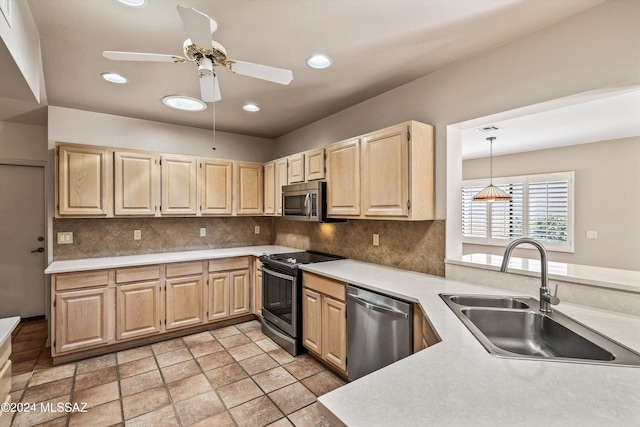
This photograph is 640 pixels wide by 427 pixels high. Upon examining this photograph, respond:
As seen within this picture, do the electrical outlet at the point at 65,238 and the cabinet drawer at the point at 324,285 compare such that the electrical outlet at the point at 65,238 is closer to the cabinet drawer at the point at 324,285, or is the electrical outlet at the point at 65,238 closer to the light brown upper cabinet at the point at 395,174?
the cabinet drawer at the point at 324,285

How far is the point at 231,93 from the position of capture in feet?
9.52

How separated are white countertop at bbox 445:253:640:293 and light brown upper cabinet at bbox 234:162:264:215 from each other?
2722mm

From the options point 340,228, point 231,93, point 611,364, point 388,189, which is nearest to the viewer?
point 611,364

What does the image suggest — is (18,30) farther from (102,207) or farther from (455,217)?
(455,217)

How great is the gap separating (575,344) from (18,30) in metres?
3.07

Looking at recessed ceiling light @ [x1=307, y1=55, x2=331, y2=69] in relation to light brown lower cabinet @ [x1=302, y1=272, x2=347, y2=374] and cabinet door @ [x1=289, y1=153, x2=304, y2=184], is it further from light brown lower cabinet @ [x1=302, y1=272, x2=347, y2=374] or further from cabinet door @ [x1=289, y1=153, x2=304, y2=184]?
light brown lower cabinet @ [x1=302, y1=272, x2=347, y2=374]

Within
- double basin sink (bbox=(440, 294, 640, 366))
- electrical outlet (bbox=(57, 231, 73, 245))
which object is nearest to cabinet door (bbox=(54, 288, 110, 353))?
electrical outlet (bbox=(57, 231, 73, 245))

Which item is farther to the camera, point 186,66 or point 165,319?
point 165,319

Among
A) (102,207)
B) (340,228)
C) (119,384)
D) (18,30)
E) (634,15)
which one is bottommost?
(119,384)

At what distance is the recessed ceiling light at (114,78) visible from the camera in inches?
97.7

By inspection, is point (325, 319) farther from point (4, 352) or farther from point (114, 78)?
point (114, 78)

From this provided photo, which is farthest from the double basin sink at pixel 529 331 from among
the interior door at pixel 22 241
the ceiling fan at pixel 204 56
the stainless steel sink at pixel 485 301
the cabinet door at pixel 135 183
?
the interior door at pixel 22 241

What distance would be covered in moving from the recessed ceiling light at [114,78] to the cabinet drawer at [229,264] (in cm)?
205

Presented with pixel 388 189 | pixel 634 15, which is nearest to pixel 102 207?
pixel 388 189
